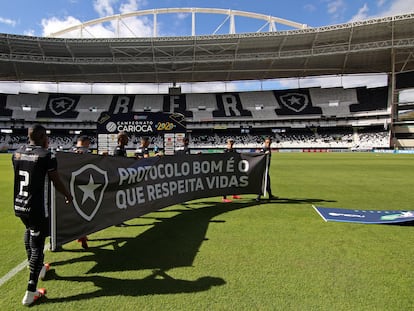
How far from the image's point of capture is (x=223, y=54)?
138 ft

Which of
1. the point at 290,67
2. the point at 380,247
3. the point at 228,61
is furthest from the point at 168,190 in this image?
the point at 290,67

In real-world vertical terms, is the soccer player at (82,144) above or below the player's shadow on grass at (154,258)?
above

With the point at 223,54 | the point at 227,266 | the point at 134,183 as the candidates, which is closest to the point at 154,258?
the point at 227,266

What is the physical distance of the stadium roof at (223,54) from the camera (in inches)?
1439

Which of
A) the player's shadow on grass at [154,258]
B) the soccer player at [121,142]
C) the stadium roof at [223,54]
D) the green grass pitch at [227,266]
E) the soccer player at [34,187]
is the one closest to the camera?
the green grass pitch at [227,266]

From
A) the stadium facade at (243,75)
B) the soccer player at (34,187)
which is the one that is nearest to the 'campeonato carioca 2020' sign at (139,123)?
the soccer player at (34,187)

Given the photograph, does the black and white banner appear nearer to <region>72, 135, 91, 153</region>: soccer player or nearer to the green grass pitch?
the green grass pitch

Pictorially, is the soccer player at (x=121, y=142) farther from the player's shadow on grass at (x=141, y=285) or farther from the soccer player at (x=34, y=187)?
the player's shadow on grass at (x=141, y=285)

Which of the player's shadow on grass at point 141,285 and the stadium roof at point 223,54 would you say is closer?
the player's shadow on grass at point 141,285

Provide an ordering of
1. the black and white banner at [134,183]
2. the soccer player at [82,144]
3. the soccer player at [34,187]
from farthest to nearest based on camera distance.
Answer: the soccer player at [82,144]
the black and white banner at [134,183]
the soccer player at [34,187]

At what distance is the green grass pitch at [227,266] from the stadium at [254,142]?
0.02 metres

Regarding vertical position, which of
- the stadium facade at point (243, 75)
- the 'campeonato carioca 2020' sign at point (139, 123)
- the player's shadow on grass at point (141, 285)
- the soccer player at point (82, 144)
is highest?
the stadium facade at point (243, 75)

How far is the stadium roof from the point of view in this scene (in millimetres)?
36562

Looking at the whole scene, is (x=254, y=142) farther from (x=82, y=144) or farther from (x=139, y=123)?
(x=82, y=144)
